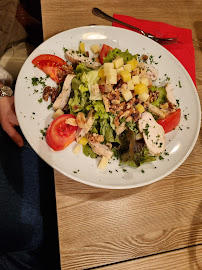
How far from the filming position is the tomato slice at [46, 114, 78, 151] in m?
1.20

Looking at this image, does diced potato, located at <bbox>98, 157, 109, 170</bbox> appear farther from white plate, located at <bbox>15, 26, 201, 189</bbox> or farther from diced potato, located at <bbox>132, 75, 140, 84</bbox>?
diced potato, located at <bbox>132, 75, 140, 84</bbox>

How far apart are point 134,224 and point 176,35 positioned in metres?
1.28

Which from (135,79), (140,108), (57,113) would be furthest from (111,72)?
(57,113)

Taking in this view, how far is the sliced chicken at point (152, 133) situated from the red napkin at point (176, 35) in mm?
547

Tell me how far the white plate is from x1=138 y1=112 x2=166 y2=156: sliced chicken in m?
0.06

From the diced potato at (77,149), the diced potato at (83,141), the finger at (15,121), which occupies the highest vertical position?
the diced potato at (83,141)

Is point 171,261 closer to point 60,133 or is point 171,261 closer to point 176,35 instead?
point 60,133

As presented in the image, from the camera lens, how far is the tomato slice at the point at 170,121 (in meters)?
1.38

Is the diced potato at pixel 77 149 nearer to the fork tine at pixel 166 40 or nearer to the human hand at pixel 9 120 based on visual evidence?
the human hand at pixel 9 120

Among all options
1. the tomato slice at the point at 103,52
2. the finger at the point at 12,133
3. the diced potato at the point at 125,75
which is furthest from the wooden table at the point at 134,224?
the tomato slice at the point at 103,52

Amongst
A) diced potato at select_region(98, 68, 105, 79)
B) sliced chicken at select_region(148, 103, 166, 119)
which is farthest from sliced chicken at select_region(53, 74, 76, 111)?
sliced chicken at select_region(148, 103, 166, 119)

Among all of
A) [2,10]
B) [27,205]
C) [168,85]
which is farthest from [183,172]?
[2,10]

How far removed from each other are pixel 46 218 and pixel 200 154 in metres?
1.03

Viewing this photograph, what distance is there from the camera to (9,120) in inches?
63.5
